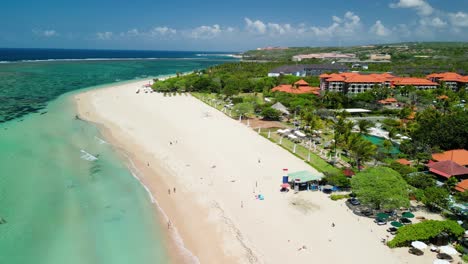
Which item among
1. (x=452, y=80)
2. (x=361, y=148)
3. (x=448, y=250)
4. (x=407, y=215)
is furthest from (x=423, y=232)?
(x=452, y=80)

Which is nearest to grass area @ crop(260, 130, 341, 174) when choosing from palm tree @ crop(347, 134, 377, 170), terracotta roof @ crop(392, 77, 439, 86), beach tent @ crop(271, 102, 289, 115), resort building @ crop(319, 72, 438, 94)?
palm tree @ crop(347, 134, 377, 170)

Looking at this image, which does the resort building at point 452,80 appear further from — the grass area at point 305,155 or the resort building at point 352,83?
the grass area at point 305,155

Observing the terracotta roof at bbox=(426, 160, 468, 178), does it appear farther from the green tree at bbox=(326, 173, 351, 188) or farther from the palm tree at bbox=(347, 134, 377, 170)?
the green tree at bbox=(326, 173, 351, 188)

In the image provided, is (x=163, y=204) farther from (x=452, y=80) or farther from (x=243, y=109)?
(x=452, y=80)

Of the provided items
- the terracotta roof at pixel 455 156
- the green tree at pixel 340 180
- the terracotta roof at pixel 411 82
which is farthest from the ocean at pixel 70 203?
the terracotta roof at pixel 411 82

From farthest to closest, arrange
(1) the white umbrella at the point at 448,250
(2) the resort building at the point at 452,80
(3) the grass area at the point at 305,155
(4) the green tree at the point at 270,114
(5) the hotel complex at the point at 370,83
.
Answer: (2) the resort building at the point at 452,80
(5) the hotel complex at the point at 370,83
(4) the green tree at the point at 270,114
(3) the grass area at the point at 305,155
(1) the white umbrella at the point at 448,250

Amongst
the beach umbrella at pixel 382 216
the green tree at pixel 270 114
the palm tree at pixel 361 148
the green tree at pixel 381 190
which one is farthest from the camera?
the green tree at pixel 270 114

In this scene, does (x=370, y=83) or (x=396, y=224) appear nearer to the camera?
(x=396, y=224)
